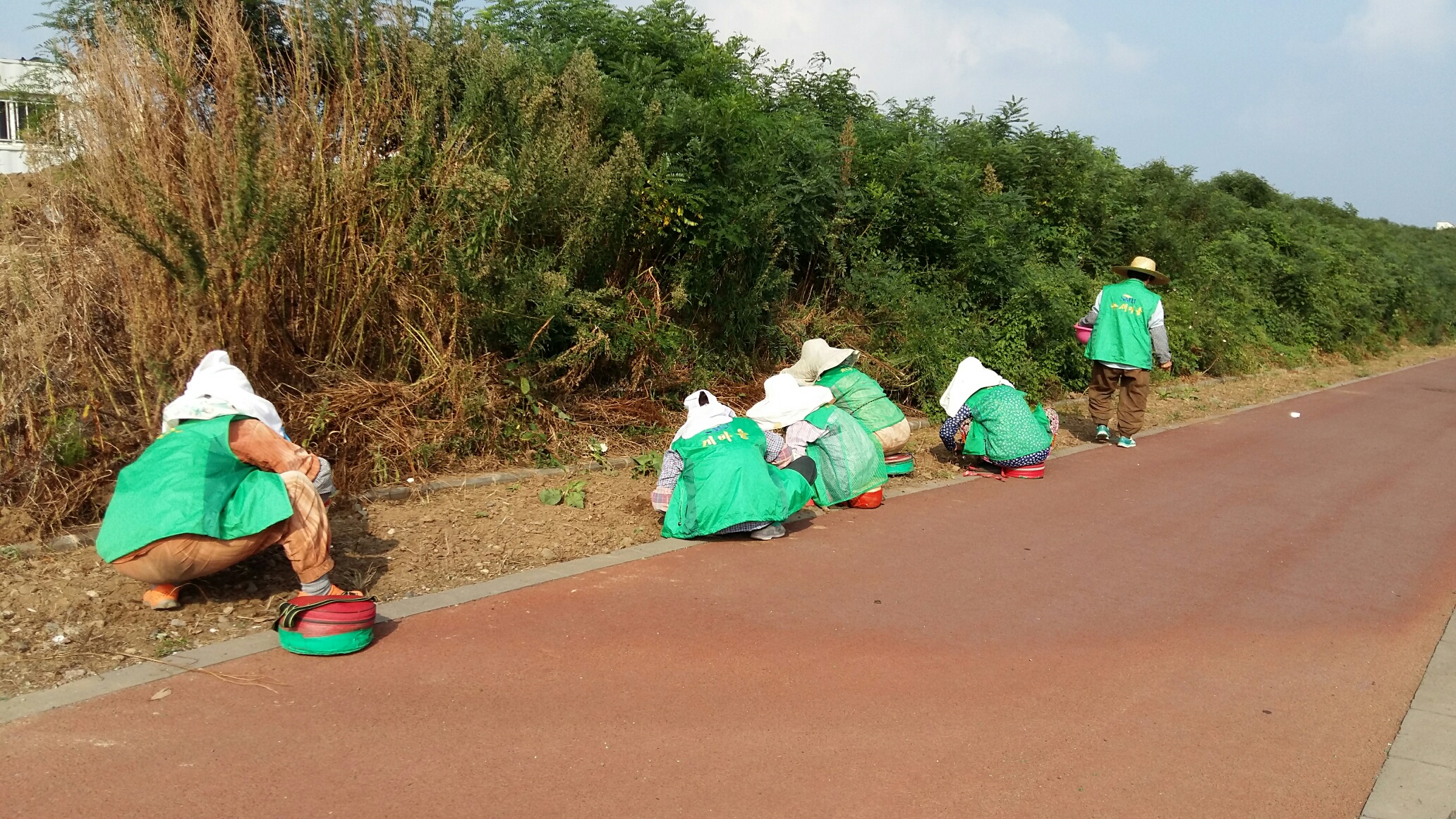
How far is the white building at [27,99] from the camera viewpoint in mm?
7188

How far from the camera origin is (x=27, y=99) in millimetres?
7543

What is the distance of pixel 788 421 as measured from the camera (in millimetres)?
7426

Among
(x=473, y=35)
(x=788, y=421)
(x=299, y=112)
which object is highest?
(x=473, y=35)

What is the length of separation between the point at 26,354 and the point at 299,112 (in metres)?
2.36

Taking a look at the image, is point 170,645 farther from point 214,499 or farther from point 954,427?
point 954,427

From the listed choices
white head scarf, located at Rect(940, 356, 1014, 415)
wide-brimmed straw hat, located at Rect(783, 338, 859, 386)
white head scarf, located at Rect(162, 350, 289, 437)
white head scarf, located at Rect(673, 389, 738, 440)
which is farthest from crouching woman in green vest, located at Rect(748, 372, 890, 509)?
white head scarf, located at Rect(162, 350, 289, 437)

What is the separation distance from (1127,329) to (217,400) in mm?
8676

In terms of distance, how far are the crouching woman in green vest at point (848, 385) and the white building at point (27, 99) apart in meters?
5.33

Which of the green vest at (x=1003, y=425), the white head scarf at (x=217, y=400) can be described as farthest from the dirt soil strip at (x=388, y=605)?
the white head scarf at (x=217, y=400)

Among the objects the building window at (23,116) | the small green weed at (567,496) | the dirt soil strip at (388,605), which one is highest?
the building window at (23,116)

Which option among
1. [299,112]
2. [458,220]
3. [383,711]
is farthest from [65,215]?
[383,711]

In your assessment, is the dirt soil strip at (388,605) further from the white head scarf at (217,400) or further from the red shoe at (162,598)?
the white head scarf at (217,400)

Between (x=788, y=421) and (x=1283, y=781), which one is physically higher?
(x=788, y=421)

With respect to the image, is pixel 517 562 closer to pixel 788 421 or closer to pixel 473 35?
pixel 788 421
